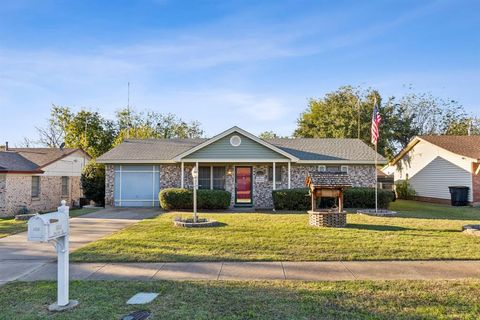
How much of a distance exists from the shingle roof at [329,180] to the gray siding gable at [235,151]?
5558mm

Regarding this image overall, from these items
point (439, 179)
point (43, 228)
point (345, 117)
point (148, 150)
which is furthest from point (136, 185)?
point (345, 117)

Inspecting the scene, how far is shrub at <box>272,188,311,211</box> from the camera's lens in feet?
54.1

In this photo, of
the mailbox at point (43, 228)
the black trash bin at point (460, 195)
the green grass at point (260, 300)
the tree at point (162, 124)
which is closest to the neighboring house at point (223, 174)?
the black trash bin at point (460, 195)

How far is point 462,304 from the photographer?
14.7 ft

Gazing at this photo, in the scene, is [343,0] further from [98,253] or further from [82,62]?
[82,62]

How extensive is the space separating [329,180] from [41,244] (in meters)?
8.63

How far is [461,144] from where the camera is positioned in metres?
21.7

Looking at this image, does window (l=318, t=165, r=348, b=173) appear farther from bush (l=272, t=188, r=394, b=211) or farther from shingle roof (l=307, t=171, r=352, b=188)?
shingle roof (l=307, t=171, r=352, b=188)

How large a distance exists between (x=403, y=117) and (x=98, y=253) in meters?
36.6

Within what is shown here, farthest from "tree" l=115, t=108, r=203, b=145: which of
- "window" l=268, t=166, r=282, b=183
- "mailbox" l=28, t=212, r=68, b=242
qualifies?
"mailbox" l=28, t=212, r=68, b=242

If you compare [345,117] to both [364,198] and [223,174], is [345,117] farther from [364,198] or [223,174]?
[223,174]

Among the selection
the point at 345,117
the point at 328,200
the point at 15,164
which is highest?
the point at 345,117

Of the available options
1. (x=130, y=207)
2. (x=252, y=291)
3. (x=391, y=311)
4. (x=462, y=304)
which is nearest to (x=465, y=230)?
(x=462, y=304)

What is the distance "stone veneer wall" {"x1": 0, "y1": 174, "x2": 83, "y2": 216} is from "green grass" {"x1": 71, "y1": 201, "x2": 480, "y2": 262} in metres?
9.65
